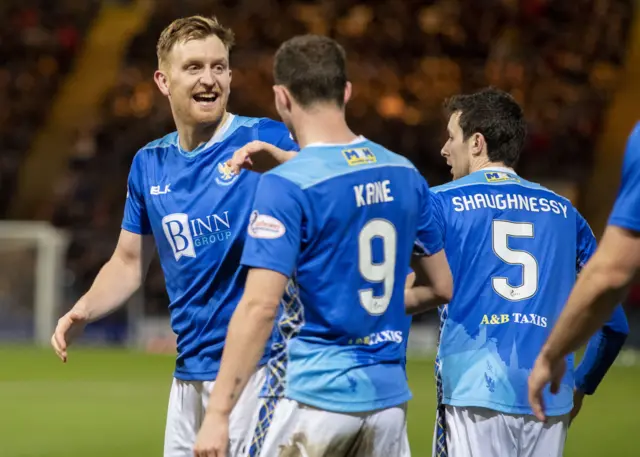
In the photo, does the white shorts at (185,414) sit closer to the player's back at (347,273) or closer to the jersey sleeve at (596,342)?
the player's back at (347,273)

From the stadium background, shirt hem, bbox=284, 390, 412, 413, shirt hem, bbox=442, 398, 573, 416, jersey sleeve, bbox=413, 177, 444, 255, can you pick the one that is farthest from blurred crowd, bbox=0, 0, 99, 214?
shirt hem, bbox=284, 390, 412, 413

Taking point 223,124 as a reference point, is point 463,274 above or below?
below

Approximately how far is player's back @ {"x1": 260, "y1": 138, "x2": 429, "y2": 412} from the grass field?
4.67 m

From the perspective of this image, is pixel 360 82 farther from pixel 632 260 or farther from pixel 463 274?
pixel 632 260

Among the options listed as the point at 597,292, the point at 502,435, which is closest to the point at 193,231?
the point at 502,435

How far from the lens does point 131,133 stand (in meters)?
18.3

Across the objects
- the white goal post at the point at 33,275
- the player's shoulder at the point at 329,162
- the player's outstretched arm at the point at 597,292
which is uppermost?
the player's shoulder at the point at 329,162

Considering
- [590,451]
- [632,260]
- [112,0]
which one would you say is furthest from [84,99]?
[632,260]

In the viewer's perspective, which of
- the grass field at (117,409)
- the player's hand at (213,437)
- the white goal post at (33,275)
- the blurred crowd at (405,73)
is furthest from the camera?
the blurred crowd at (405,73)

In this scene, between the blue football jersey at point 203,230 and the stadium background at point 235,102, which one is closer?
the blue football jersey at point 203,230

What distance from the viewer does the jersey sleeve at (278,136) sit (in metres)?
4.38

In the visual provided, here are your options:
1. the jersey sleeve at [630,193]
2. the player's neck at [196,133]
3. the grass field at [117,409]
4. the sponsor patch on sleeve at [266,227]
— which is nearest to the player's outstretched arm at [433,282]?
the sponsor patch on sleeve at [266,227]

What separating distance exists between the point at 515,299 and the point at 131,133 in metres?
14.5

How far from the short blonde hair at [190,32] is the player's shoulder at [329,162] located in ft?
4.35
